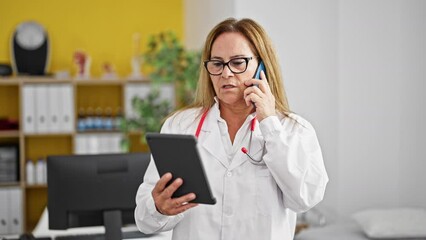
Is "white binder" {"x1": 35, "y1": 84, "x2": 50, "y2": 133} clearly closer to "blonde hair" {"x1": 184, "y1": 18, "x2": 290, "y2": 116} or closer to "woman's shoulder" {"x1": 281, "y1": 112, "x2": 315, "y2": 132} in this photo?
"blonde hair" {"x1": 184, "y1": 18, "x2": 290, "y2": 116}

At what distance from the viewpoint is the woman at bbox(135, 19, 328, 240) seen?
6.63ft

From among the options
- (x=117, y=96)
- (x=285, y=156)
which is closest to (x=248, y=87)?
(x=285, y=156)

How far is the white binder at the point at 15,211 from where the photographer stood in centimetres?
618

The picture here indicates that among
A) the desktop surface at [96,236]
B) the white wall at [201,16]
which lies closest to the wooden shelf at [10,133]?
the white wall at [201,16]

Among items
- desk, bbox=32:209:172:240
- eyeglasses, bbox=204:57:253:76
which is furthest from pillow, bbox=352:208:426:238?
eyeglasses, bbox=204:57:253:76

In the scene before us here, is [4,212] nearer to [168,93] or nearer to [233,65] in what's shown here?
[168,93]

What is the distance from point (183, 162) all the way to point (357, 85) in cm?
276

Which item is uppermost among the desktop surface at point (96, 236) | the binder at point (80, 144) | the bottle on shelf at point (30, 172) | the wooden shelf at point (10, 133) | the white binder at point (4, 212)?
the wooden shelf at point (10, 133)

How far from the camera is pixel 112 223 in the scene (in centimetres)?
276

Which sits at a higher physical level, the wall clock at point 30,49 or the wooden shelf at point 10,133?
the wall clock at point 30,49

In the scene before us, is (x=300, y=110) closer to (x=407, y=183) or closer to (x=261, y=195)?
(x=407, y=183)

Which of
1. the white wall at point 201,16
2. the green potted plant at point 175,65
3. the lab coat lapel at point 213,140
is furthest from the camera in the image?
the green potted plant at point 175,65

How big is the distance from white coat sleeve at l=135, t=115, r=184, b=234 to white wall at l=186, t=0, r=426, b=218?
243cm

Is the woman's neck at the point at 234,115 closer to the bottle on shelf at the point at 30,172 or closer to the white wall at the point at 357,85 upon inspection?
the white wall at the point at 357,85
